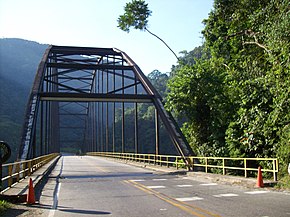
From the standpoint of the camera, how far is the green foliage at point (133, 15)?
85.8ft

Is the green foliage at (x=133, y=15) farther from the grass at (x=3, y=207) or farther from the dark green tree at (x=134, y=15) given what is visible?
the grass at (x=3, y=207)

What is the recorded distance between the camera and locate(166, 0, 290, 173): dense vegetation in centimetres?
1228

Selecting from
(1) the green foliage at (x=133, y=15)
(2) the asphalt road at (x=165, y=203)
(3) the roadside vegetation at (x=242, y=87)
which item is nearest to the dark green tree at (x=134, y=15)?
(1) the green foliage at (x=133, y=15)

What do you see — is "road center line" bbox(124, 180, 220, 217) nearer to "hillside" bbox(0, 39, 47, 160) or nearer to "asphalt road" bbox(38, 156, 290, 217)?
"asphalt road" bbox(38, 156, 290, 217)

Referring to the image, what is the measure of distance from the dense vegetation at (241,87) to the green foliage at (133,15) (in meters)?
6.49

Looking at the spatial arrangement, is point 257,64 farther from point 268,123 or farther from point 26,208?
point 26,208

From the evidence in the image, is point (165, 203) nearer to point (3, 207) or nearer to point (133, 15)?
point (3, 207)

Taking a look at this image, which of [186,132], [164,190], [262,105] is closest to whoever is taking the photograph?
[164,190]

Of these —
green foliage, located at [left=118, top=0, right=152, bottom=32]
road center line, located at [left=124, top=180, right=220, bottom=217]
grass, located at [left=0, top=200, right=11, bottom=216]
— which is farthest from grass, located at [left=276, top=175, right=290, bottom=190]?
green foliage, located at [left=118, top=0, right=152, bottom=32]

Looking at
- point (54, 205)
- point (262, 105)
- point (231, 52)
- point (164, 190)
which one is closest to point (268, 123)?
point (262, 105)

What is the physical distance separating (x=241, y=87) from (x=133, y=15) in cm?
1282

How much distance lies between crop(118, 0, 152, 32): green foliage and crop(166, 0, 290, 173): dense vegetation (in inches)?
256

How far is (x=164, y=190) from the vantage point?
10562mm

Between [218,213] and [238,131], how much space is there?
11147mm
